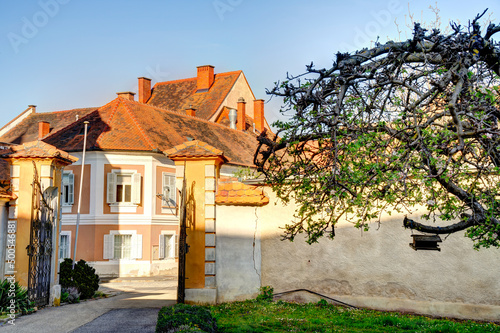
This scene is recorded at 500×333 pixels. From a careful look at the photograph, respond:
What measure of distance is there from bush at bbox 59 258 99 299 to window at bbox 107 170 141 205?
10.7 m

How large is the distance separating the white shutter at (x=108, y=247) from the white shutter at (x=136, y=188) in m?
2.05

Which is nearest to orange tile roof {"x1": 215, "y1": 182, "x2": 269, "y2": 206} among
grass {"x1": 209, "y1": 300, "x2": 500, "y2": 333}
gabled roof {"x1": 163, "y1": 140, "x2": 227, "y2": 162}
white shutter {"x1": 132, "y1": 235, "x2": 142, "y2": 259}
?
gabled roof {"x1": 163, "y1": 140, "x2": 227, "y2": 162}

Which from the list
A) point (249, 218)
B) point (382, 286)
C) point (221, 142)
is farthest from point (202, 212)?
point (221, 142)

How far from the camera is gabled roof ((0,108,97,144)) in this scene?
40.4m

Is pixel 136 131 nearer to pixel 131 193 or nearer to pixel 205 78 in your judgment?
pixel 131 193

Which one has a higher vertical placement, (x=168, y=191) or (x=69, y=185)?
(x=69, y=185)

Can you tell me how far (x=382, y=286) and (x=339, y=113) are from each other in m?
5.85

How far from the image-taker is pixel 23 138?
1587 inches

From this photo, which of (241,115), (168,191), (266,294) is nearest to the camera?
(266,294)

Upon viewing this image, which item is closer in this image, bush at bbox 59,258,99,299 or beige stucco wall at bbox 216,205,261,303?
beige stucco wall at bbox 216,205,261,303

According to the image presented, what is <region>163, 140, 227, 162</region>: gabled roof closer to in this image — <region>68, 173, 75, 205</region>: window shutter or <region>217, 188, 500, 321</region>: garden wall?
<region>217, 188, 500, 321</region>: garden wall

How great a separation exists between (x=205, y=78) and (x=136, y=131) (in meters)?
14.7

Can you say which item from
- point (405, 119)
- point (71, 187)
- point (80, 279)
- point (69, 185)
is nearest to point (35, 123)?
point (69, 185)

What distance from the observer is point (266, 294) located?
38.1ft
